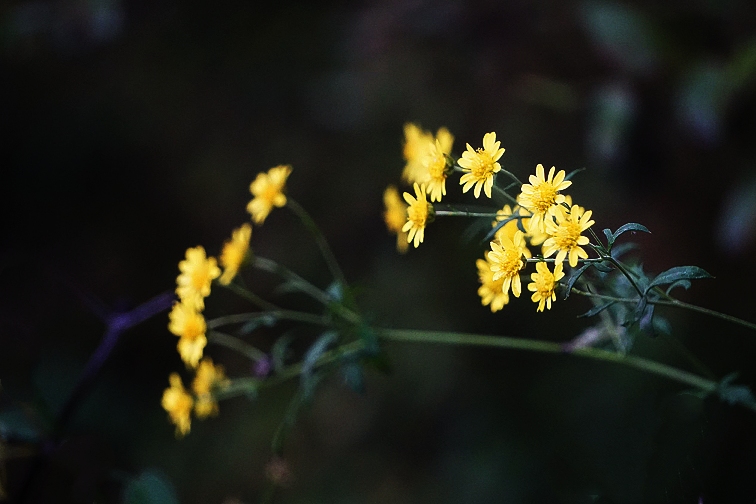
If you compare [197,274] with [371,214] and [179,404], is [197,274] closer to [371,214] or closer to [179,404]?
[179,404]

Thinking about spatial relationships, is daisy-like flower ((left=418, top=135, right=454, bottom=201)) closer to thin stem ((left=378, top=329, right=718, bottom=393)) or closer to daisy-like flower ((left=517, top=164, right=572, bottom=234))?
daisy-like flower ((left=517, top=164, right=572, bottom=234))

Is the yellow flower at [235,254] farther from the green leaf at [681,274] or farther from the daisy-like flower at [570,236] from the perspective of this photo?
the green leaf at [681,274]

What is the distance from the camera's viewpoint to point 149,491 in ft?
4.09

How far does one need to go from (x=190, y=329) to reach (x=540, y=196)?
700 mm

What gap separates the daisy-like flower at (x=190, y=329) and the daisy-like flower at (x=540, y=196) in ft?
2.11

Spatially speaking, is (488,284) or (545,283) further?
(488,284)

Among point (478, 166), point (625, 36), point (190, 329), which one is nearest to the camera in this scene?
point (478, 166)

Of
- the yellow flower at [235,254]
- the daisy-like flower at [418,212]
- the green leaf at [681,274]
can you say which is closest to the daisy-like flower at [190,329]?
the yellow flower at [235,254]

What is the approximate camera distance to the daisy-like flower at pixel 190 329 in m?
1.19

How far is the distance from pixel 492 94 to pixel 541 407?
3.84 ft

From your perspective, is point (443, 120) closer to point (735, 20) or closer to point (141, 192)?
point (735, 20)

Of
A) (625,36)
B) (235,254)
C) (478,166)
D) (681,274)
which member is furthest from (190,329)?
(625,36)

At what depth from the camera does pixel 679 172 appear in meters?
2.09

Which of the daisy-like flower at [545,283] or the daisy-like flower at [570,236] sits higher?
the daisy-like flower at [570,236]
